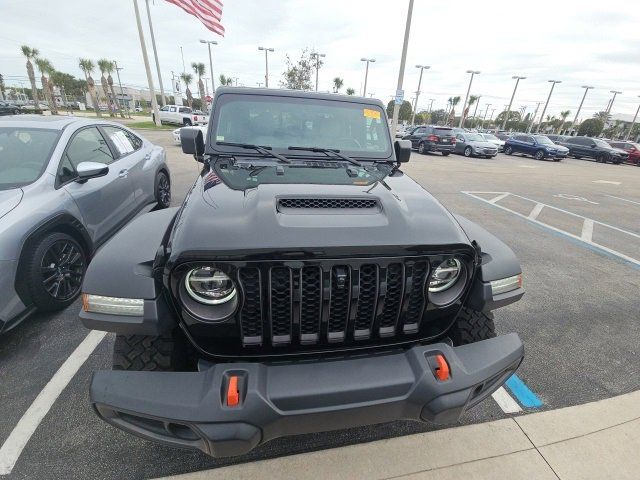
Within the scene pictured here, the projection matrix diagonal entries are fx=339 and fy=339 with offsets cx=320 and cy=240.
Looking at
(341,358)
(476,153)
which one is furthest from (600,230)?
(476,153)

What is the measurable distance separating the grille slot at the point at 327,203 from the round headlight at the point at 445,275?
0.44m

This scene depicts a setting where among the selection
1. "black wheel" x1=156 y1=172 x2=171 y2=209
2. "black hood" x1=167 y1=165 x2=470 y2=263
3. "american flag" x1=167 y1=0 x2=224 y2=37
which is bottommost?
"black wheel" x1=156 y1=172 x2=171 y2=209

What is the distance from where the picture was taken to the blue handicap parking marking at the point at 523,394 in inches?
91.8

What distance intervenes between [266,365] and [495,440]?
62.4 inches

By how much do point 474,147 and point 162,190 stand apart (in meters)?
18.8

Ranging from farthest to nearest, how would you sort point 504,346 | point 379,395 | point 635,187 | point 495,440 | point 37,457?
1. point 635,187
2. point 495,440
3. point 37,457
4. point 504,346
5. point 379,395

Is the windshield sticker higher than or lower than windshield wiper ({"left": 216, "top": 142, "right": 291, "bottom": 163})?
Answer: higher

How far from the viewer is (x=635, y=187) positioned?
13211mm

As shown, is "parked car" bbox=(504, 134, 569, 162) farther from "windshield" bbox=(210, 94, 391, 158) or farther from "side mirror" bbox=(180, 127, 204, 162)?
"side mirror" bbox=(180, 127, 204, 162)

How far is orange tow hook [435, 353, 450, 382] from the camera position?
1.47 m

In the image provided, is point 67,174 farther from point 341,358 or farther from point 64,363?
point 341,358

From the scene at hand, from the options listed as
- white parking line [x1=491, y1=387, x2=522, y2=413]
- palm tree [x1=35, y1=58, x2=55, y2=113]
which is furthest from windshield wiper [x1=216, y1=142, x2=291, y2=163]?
palm tree [x1=35, y1=58, x2=55, y2=113]

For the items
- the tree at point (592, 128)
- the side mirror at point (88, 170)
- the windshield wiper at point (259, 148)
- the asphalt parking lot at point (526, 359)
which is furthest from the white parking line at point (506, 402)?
the tree at point (592, 128)

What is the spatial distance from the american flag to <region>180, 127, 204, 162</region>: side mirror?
12865 mm
